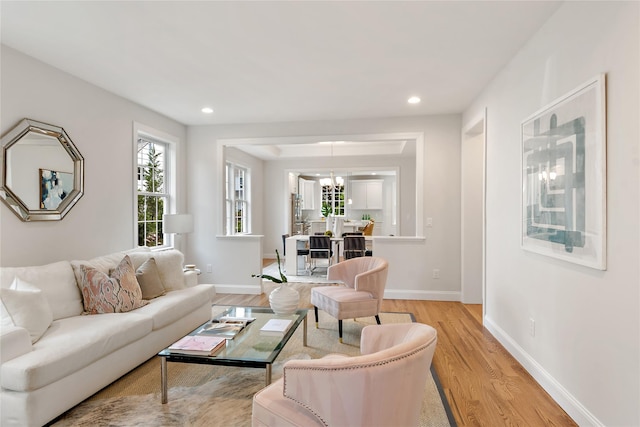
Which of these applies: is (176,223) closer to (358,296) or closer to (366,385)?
(358,296)

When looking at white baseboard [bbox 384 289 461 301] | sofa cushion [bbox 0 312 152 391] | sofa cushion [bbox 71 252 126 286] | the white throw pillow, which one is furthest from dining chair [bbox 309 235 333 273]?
the white throw pillow

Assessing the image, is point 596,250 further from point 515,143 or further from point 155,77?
point 155,77

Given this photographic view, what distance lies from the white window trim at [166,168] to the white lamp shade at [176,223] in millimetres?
364

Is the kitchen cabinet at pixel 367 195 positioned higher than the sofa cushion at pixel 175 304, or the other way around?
the kitchen cabinet at pixel 367 195

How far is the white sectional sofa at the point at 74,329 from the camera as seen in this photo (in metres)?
1.97

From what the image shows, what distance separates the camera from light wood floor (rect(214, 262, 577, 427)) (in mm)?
2191

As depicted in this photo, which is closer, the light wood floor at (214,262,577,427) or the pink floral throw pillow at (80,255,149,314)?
the light wood floor at (214,262,577,427)

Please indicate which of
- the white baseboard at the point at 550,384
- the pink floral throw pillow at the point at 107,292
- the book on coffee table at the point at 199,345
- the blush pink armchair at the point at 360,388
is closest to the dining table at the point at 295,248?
the white baseboard at the point at 550,384

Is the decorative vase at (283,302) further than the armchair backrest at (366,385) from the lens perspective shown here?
Yes

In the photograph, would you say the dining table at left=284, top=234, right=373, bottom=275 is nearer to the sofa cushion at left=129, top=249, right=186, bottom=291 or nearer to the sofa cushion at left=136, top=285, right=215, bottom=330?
the sofa cushion at left=136, top=285, right=215, bottom=330

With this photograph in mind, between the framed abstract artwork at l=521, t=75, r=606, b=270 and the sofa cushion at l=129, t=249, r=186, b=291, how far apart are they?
3397 mm

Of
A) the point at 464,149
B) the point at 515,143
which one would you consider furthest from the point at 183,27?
the point at 464,149

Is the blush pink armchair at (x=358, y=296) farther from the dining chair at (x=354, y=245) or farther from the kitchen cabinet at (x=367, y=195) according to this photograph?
the kitchen cabinet at (x=367, y=195)

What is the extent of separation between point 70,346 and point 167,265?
1519mm
